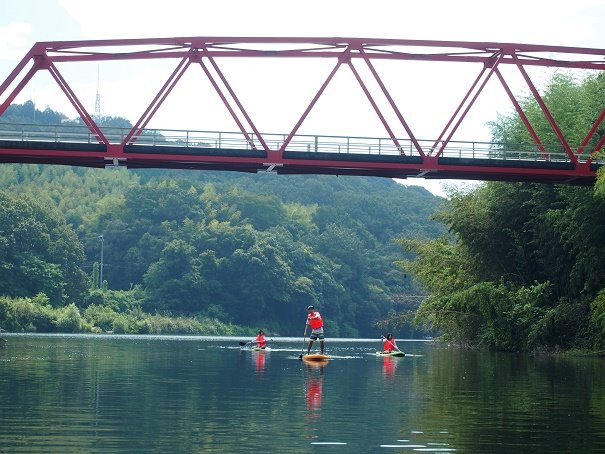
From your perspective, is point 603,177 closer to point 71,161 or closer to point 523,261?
point 523,261

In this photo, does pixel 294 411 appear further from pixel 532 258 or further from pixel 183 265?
pixel 183 265

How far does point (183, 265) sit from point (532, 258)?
105816 mm

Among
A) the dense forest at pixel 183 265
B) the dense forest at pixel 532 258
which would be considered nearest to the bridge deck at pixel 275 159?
the dense forest at pixel 532 258

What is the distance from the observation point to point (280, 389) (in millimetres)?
28547

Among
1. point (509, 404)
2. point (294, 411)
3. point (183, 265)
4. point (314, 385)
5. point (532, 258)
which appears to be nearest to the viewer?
point (294, 411)

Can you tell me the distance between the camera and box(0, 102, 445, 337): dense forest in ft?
470

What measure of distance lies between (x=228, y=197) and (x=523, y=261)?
135581 mm

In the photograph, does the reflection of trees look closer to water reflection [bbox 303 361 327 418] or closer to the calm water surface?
the calm water surface

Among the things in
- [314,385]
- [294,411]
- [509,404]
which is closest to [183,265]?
[314,385]

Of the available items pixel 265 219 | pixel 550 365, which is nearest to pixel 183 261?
pixel 265 219

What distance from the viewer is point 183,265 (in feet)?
535

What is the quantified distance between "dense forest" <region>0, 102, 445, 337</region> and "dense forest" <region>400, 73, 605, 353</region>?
68.3m

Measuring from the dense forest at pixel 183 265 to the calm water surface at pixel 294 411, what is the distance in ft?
305

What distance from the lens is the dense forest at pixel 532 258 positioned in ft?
178
